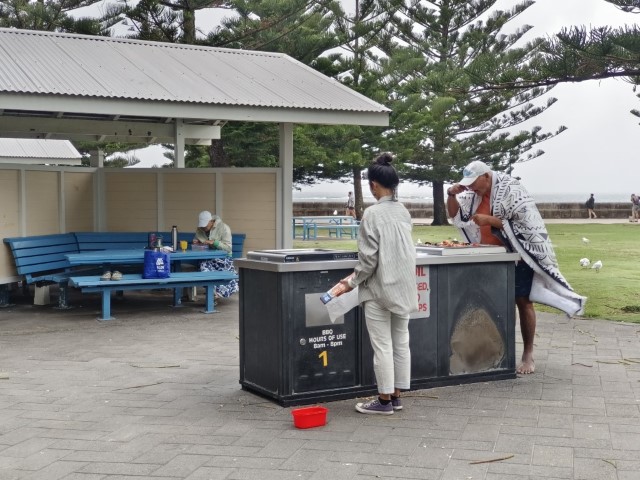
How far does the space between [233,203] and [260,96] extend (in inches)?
68.4

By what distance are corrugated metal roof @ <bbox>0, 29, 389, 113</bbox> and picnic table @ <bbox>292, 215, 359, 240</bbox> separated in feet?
43.5

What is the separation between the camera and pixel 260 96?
12.2 metres

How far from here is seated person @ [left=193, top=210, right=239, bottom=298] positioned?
38.9 ft

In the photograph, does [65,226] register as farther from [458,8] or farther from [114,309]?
[458,8]

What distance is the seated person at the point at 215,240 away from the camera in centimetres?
1184

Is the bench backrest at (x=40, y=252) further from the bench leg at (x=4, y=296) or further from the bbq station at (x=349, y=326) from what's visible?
the bbq station at (x=349, y=326)

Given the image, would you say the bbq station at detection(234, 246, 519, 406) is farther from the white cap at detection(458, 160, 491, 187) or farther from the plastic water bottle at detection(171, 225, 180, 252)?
the plastic water bottle at detection(171, 225, 180, 252)

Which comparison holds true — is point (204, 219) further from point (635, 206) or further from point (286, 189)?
point (635, 206)

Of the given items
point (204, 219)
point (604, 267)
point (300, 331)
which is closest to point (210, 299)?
point (204, 219)

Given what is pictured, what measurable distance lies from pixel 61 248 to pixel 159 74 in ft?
9.24

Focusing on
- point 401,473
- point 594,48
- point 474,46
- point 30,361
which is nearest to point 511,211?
point 401,473

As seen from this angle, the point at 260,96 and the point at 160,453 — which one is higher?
the point at 260,96

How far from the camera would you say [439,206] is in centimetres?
4066

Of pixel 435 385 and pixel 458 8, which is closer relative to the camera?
pixel 435 385
